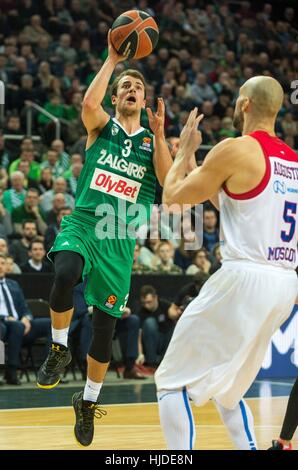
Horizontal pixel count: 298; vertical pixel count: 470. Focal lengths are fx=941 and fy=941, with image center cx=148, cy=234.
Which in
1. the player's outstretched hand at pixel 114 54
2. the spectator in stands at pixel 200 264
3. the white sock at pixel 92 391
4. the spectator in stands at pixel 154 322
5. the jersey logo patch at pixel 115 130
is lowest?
the spectator in stands at pixel 154 322

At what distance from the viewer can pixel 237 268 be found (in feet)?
17.4

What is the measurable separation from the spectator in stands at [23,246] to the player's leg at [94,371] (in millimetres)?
6729

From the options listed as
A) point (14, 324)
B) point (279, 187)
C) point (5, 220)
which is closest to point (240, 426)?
point (279, 187)

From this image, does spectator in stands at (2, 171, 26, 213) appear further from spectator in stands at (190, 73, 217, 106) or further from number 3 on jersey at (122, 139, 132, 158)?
number 3 on jersey at (122, 139, 132, 158)

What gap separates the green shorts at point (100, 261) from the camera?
732 centimetres

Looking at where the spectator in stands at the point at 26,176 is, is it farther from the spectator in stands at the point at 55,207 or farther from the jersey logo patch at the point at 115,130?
the jersey logo patch at the point at 115,130

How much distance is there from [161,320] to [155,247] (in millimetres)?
1382

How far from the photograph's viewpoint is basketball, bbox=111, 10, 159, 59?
7383 millimetres

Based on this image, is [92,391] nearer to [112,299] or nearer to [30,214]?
[112,299]

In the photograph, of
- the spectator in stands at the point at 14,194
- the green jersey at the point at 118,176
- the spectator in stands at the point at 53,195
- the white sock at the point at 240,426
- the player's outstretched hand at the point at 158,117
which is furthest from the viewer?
the spectator in stands at the point at 53,195

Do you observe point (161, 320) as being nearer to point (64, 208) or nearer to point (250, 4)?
point (64, 208)

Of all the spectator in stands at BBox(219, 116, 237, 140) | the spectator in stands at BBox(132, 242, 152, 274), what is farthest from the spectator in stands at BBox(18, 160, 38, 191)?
the spectator in stands at BBox(219, 116, 237, 140)

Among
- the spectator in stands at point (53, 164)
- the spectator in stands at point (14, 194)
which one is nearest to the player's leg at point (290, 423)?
the spectator in stands at point (14, 194)

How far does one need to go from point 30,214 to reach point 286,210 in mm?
9851
